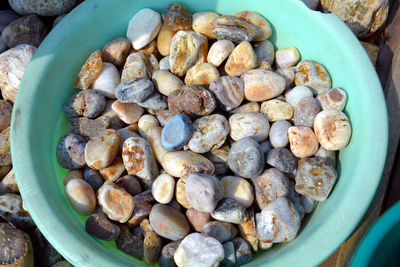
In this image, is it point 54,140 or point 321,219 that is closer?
point 321,219

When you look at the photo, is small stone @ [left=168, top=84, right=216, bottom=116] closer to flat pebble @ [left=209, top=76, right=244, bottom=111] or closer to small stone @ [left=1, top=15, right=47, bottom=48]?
flat pebble @ [left=209, top=76, right=244, bottom=111]

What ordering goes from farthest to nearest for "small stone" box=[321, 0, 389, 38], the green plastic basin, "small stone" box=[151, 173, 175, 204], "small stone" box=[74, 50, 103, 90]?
"small stone" box=[321, 0, 389, 38], "small stone" box=[74, 50, 103, 90], "small stone" box=[151, 173, 175, 204], the green plastic basin

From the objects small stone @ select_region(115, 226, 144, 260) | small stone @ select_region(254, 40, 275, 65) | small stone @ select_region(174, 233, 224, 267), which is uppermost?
small stone @ select_region(254, 40, 275, 65)

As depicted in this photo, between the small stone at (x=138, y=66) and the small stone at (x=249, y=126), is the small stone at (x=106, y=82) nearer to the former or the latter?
the small stone at (x=138, y=66)

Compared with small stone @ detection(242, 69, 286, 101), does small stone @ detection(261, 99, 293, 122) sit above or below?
below

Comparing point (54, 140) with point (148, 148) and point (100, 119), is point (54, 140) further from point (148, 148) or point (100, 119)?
point (148, 148)

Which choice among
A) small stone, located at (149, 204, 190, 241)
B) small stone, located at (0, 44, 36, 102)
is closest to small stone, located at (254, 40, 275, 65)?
small stone, located at (149, 204, 190, 241)

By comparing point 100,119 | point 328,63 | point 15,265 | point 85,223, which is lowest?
point 15,265

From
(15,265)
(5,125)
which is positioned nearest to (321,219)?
(15,265)
